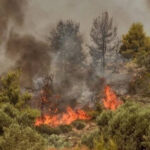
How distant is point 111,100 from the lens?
24188 millimetres

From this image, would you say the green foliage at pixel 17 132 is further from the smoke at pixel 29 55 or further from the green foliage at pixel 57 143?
the smoke at pixel 29 55

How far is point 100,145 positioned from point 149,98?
18866 mm

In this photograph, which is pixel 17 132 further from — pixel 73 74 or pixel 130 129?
pixel 73 74

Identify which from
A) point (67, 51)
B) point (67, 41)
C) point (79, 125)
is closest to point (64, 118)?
point (79, 125)

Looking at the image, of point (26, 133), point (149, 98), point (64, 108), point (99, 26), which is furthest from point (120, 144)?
point (99, 26)

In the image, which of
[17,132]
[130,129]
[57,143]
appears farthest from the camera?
[57,143]

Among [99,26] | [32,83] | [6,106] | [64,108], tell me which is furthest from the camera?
[99,26]

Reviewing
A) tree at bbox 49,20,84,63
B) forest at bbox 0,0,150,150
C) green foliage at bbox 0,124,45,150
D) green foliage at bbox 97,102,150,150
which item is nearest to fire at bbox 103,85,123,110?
forest at bbox 0,0,150,150

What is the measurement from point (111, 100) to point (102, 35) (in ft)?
39.2

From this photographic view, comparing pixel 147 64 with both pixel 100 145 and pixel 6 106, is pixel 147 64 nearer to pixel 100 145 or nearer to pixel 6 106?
pixel 6 106

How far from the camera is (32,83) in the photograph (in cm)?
3077

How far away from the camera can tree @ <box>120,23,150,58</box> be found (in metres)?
34.8

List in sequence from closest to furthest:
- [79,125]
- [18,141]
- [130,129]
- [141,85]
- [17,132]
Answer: [18,141]
[17,132]
[130,129]
[79,125]
[141,85]

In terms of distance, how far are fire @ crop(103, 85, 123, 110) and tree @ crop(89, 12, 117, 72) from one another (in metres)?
7.93
